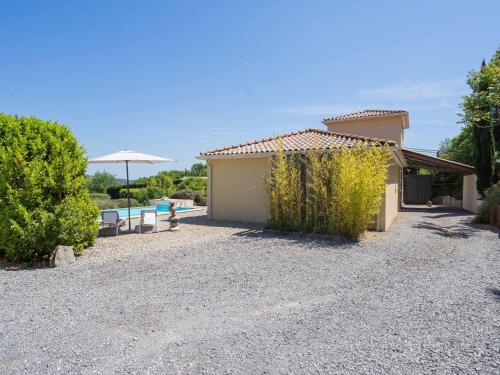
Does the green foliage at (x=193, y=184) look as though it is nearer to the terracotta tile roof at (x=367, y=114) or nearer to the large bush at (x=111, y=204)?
the large bush at (x=111, y=204)

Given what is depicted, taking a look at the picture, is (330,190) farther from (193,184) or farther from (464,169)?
(193,184)

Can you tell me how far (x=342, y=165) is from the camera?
996cm

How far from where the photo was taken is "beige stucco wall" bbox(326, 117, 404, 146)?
2122cm

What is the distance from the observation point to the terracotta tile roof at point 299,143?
12.3 metres

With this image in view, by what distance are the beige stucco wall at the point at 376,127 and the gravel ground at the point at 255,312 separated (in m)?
14.1

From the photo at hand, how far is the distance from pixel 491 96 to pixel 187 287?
16170mm

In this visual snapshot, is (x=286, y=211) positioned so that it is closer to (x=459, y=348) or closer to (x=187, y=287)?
(x=187, y=287)

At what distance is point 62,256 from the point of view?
7.23 meters

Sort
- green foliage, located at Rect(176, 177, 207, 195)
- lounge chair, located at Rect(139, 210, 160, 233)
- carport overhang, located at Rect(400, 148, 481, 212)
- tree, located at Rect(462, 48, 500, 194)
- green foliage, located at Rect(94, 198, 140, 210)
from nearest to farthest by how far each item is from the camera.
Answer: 1. lounge chair, located at Rect(139, 210, 160, 233)
2. tree, located at Rect(462, 48, 500, 194)
3. carport overhang, located at Rect(400, 148, 481, 212)
4. green foliage, located at Rect(94, 198, 140, 210)
5. green foliage, located at Rect(176, 177, 207, 195)

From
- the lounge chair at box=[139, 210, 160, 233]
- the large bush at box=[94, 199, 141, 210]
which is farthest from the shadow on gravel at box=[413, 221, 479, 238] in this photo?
the large bush at box=[94, 199, 141, 210]

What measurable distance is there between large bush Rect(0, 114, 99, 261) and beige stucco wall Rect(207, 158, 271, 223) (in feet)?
23.5

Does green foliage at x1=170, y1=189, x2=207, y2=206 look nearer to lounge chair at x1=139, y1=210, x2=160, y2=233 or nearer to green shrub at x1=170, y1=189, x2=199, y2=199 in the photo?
green shrub at x1=170, y1=189, x2=199, y2=199

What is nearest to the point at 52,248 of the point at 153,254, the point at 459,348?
the point at 153,254

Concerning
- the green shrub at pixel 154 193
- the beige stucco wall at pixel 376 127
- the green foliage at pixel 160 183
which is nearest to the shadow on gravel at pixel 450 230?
the beige stucco wall at pixel 376 127
